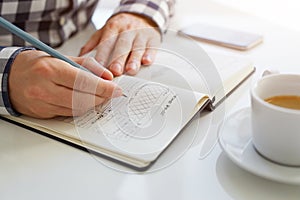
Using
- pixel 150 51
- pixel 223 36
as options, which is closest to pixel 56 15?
pixel 150 51

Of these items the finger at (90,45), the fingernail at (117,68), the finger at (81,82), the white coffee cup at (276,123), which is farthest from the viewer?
the finger at (90,45)

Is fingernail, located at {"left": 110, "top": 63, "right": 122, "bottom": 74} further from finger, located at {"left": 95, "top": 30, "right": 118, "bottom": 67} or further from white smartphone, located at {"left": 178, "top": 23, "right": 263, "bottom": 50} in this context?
white smartphone, located at {"left": 178, "top": 23, "right": 263, "bottom": 50}

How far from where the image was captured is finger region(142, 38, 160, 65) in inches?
31.6

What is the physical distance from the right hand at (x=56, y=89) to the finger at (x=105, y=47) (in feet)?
0.46

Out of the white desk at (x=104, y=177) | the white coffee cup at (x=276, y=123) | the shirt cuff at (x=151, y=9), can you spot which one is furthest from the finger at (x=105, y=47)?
the white coffee cup at (x=276, y=123)

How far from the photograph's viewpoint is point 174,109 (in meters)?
0.65

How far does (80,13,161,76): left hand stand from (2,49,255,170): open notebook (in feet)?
0.12

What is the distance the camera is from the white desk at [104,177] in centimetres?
53

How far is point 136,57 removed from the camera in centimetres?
81

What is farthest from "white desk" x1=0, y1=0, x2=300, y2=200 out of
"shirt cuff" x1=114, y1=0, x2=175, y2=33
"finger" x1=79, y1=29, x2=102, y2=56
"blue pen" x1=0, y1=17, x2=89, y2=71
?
"shirt cuff" x1=114, y1=0, x2=175, y2=33

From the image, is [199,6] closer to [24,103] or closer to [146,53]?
[146,53]

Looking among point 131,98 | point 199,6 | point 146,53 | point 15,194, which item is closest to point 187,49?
point 146,53

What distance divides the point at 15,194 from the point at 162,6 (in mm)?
618

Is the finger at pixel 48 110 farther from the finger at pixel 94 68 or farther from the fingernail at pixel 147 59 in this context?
the fingernail at pixel 147 59
